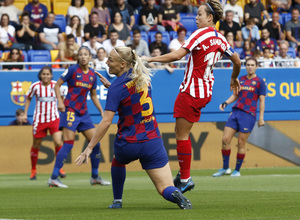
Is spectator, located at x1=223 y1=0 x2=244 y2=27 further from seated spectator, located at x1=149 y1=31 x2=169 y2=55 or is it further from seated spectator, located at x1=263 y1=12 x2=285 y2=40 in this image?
seated spectator, located at x1=149 y1=31 x2=169 y2=55

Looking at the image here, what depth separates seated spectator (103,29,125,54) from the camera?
18.3 m

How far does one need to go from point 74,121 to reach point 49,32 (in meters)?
7.64

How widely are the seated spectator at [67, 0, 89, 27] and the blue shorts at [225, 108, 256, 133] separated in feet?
23.9

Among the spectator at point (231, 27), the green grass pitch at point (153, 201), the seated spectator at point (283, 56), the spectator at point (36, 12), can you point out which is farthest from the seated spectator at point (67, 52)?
the green grass pitch at point (153, 201)

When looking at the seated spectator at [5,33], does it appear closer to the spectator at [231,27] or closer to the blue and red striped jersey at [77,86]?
the spectator at [231,27]

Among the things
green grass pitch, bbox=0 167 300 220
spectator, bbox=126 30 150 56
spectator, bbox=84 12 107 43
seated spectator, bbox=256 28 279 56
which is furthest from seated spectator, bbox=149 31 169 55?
green grass pitch, bbox=0 167 300 220

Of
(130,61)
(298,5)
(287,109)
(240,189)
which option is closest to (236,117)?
(240,189)

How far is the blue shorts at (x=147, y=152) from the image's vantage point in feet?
22.6

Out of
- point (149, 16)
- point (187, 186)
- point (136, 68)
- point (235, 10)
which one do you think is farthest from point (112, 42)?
point (136, 68)

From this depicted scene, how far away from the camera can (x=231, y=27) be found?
2023cm

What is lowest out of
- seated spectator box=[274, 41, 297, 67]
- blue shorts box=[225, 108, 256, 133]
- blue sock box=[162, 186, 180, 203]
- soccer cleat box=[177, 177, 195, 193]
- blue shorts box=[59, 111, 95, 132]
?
blue shorts box=[225, 108, 256, 133]

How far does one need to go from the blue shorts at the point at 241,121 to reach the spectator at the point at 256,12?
8.23 metres

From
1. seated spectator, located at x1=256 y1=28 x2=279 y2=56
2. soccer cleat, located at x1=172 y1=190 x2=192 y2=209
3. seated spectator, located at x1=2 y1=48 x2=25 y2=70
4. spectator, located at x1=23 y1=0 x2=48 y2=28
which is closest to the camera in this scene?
soccer cleat, located at x1=172 y1=190 x2=192 y2=209

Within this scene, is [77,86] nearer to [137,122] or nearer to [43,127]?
[43,127]
